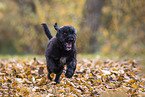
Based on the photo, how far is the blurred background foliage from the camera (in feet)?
43.6

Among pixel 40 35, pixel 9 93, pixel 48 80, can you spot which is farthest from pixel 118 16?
pixel 9 93

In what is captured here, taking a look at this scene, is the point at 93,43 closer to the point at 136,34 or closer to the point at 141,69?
the point at 136,34

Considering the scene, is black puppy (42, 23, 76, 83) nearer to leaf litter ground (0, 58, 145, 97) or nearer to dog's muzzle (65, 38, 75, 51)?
dog's muzzle (65, 38, 75, 51)

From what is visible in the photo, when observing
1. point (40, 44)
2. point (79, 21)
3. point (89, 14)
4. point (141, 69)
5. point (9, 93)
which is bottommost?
point (9, 93)

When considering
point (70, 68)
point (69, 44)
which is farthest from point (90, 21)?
point (69, 44)

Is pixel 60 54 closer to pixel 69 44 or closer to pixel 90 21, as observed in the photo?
pixel 69 44

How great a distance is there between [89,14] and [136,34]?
4292 mm

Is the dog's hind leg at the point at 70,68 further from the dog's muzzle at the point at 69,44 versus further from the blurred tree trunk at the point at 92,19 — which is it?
the blurred tree trunk at the point at 92,19

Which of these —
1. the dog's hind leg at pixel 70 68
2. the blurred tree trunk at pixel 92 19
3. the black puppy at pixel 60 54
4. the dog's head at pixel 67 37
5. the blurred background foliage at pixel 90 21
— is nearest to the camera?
the dog's head at pixel 67 37

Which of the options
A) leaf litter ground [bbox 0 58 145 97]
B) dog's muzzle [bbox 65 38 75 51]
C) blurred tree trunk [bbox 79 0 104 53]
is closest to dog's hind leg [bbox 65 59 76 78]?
leaf litter ground [bbox 0 58 145 97]

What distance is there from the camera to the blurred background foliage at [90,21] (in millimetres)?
13274

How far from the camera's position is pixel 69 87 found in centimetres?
452

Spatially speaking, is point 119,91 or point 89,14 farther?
point 89,14

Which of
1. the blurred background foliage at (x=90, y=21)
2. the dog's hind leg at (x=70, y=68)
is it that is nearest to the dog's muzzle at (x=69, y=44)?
the dog's hind leg at (x=70, y=68)
